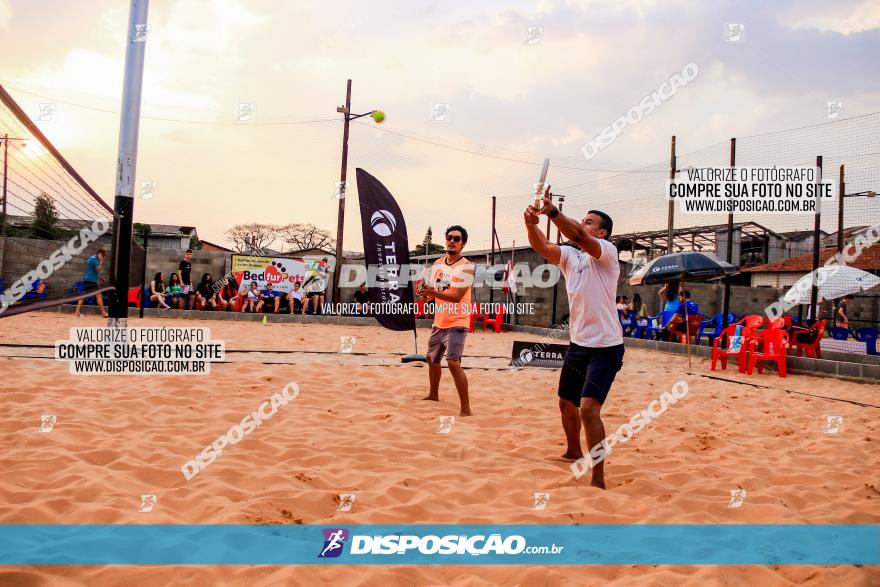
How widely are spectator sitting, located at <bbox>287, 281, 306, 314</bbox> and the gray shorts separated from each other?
12340 millimetres

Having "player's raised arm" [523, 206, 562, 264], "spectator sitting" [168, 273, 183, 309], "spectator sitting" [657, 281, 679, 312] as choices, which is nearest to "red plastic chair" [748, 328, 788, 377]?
"spectator sitting" [657, 281, 679, 312]

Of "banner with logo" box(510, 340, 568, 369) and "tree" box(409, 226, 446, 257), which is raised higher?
"tree" box(409, 226, 446, 257)

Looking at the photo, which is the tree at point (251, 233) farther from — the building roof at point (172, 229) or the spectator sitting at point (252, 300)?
the spectator sitting at point (252, 300)

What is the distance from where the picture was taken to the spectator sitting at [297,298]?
1742 cm

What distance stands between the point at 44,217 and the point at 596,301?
6001mm

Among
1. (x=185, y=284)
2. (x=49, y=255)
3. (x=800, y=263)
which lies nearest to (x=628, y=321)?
(x=185, y=284)

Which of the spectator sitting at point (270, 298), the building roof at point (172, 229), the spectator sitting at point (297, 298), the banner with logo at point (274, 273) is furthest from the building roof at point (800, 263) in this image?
the building roof at point (172, 229)

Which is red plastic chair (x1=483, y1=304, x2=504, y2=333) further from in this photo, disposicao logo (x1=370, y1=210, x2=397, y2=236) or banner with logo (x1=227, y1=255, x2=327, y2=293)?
disposicao logo (x1=370, y1=210, x2=397, y2=236)

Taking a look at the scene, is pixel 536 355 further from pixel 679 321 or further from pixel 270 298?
pixel 270 298

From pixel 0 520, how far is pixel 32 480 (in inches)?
20.8

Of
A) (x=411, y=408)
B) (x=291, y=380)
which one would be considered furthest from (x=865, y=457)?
(x=291, y=380)

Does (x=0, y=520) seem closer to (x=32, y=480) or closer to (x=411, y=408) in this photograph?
(x=32, y=480)

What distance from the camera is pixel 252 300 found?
54.4 ft

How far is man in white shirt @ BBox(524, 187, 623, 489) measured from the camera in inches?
135
